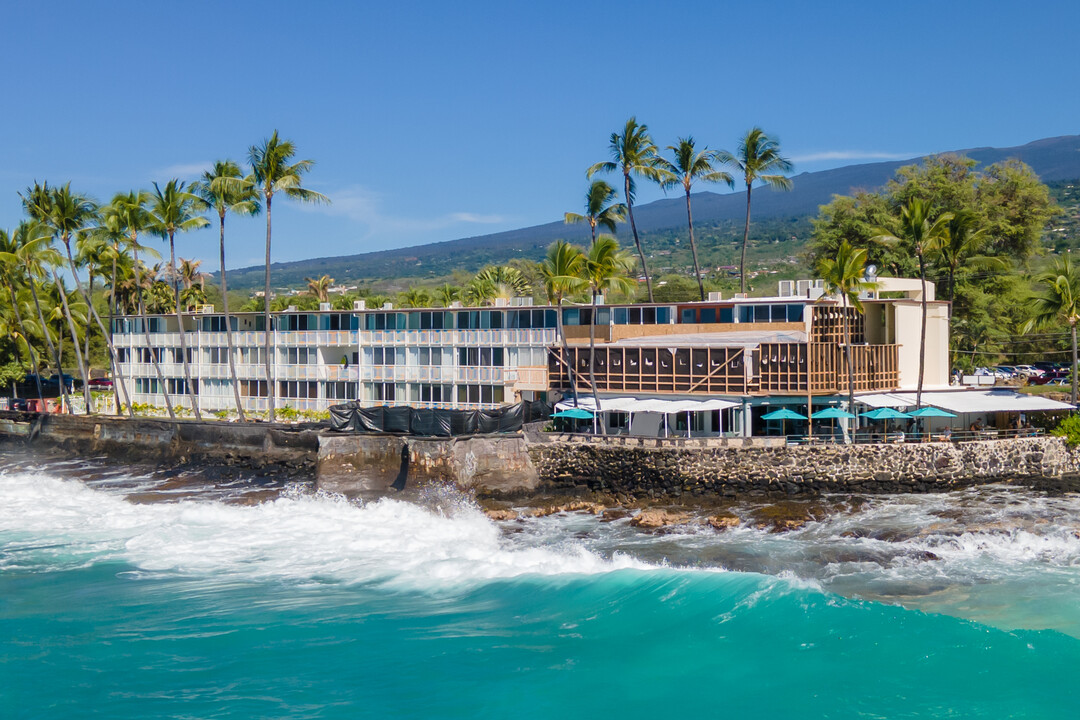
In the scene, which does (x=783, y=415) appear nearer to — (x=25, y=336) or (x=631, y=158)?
(x=631, y=158)

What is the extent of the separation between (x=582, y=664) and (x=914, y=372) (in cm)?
3225

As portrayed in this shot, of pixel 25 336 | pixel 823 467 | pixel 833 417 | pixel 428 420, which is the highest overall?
pixel 25 336

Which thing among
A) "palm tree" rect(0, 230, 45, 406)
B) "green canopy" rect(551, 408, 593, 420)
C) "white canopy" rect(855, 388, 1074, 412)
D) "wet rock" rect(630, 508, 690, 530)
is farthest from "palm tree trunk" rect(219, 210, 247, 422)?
"white canopy" rect(855, 388, 1074, 412)

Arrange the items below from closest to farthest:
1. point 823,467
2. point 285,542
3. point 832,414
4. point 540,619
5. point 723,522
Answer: point 540,619 → point 285,542 → point 723,522 → point 823,467 → point 832,414

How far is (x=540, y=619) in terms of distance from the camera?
24344 mm

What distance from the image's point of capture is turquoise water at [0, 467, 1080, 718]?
19625 millimetres

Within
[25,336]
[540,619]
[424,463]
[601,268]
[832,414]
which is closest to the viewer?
[540,619]

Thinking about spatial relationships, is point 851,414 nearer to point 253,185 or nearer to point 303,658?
point 303,658

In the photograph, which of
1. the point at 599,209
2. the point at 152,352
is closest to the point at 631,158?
the point at 599,209

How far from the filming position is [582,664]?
70.2ft

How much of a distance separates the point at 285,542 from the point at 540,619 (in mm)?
12070

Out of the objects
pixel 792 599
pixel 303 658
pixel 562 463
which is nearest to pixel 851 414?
pixel 562 463

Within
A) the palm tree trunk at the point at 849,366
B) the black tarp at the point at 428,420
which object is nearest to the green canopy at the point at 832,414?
the palm tree trunk at the point at 849,366

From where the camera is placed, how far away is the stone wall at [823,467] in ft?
128
